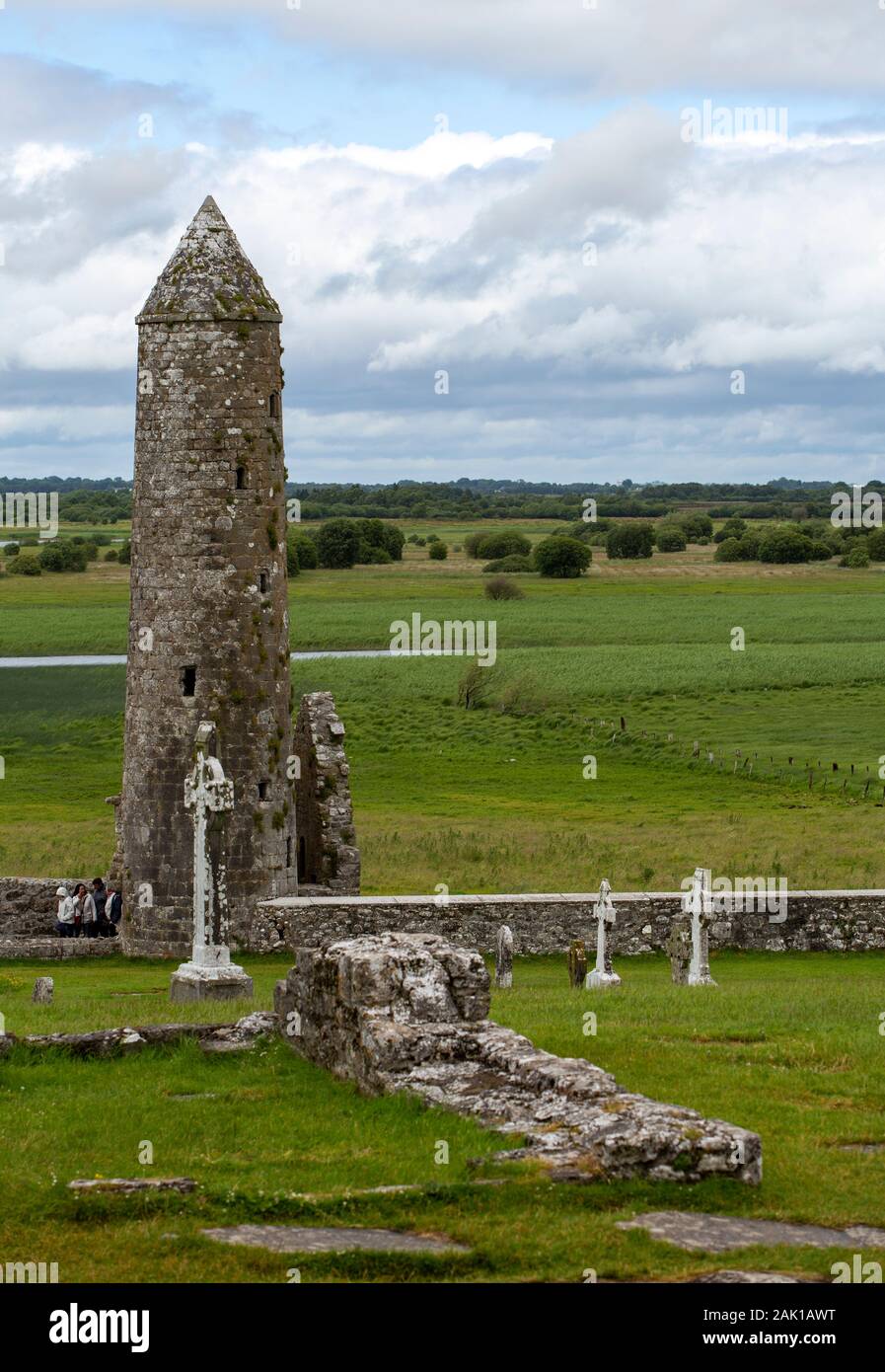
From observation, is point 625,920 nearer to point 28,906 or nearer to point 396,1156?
point 28,906

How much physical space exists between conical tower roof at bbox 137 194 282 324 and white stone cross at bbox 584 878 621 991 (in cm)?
1181

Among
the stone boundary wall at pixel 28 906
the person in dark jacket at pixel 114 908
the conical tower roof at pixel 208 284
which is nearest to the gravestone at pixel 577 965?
the person in dark jacket at pixel 114 908

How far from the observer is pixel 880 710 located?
7588cm

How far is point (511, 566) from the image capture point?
172m

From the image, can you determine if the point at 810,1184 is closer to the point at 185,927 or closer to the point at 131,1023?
the point at 131,1023

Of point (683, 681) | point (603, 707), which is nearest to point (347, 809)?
point (603, 707)

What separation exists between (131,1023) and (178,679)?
47.8 feet

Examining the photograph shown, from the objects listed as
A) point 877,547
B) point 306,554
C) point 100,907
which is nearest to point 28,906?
point 100,907

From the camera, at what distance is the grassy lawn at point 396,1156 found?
1026cm

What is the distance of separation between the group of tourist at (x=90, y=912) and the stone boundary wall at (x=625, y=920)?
11.7 ft

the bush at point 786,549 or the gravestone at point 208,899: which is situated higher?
the bush at point 786,549

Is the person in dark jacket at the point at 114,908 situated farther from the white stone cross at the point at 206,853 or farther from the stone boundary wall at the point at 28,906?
the white stone cross at the point at 206,853

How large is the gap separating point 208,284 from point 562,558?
439 ft
